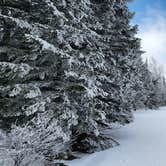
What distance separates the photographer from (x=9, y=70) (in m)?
6.60

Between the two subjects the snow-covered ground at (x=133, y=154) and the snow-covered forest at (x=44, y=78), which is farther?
the snow-covered ground at (x=133, y=154)

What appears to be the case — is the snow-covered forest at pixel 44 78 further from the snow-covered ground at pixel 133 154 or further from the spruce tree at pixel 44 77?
the snow-covered ground at pixel 133 154

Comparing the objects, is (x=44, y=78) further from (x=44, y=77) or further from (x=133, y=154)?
(x=133, y=154)

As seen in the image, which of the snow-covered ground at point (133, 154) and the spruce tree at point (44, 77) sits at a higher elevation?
the spruce tree at point (44, 77)

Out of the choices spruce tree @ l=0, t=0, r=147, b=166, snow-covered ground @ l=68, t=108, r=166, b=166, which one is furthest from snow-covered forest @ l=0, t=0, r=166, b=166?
snow-covered ground @ l=68, t=108, r=166, b=166

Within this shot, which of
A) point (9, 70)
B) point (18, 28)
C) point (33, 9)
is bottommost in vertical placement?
point (9, 70)

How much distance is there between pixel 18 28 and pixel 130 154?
503cm

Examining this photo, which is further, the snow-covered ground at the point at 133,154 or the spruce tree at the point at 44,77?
the snow-covered ground at the point at 133,154

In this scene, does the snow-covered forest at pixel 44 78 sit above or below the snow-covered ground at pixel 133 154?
above

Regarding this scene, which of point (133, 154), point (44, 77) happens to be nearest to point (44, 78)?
point (44, 77)

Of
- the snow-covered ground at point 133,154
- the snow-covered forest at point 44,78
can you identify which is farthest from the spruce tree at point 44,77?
the snow-covered ground at point 133,154

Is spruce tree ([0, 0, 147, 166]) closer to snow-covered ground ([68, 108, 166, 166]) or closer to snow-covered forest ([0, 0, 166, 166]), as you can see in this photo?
snow-covered forest ([0, 0, 166, 166])

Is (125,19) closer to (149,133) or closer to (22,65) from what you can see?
(149,133)

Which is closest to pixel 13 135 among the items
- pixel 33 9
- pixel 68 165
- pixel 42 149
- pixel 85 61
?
pixel 42 149
